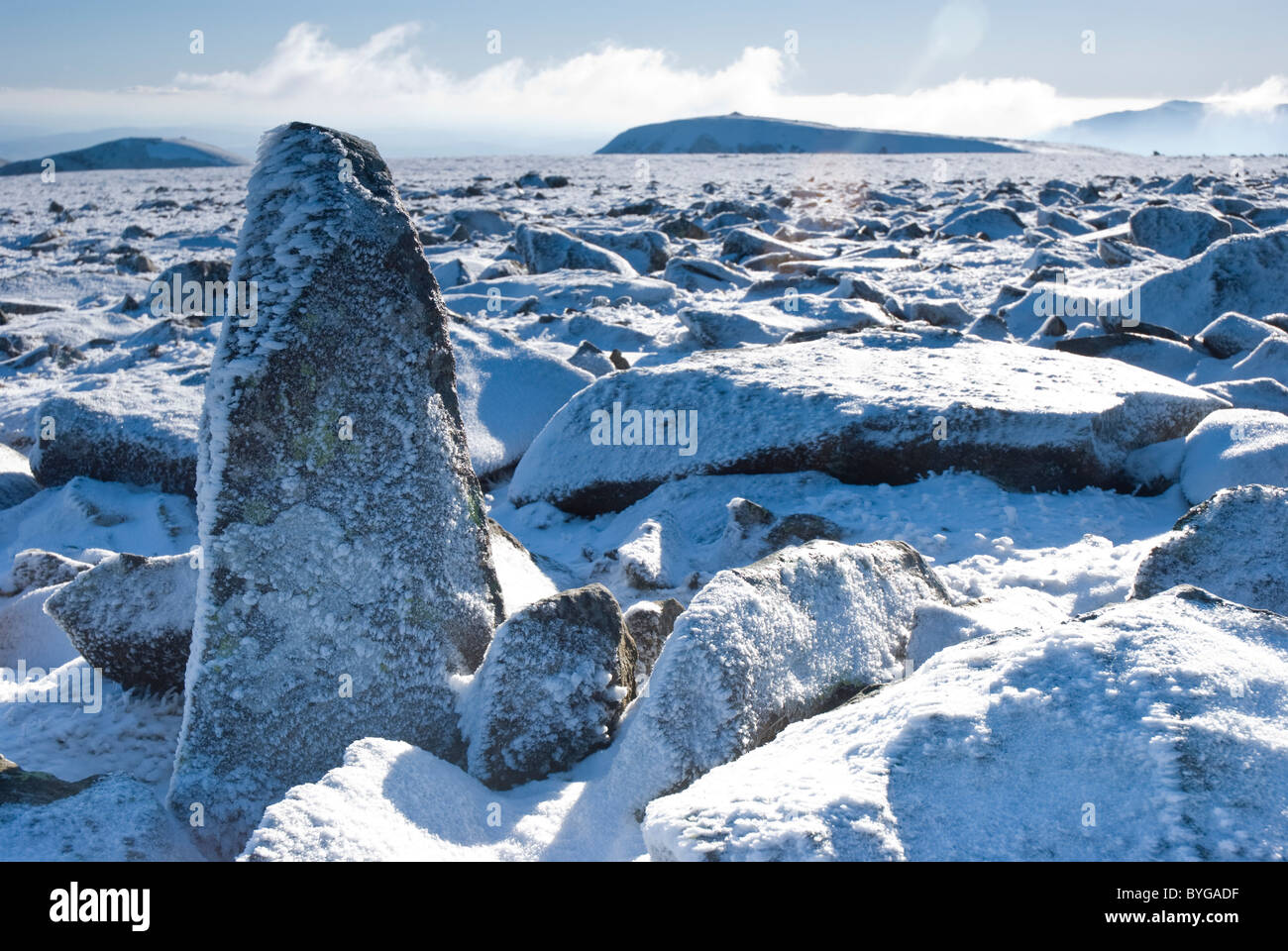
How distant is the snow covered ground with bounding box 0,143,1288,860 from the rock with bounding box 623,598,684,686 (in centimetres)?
36

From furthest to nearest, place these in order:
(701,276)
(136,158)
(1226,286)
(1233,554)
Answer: (136,158)
(701,276)
(1226,286)
(1233,554)

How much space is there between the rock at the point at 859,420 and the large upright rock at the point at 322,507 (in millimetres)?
1786

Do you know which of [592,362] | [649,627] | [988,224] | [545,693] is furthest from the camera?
[988,224]

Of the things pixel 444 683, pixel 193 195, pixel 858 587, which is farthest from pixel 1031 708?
pixel 193 195

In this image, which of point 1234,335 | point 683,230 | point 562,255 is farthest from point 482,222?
point 1234,335

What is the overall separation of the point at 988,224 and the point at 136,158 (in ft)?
120

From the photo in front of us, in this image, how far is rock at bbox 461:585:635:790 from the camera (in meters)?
2.20

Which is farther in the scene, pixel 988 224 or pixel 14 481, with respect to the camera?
pixel 988 224

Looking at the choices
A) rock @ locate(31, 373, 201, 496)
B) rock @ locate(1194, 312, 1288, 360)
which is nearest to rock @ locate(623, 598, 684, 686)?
rock @ locate(31, 373, 201, 496)

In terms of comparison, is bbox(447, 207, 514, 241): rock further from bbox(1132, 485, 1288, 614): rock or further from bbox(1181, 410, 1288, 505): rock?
bbox(1132, 485, 1288, 614): rock

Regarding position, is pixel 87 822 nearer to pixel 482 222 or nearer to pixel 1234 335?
pixel 1234 335

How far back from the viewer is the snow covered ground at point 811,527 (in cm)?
148

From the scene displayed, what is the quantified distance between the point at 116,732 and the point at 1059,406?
3692 millimetres

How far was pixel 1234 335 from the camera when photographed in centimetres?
548
